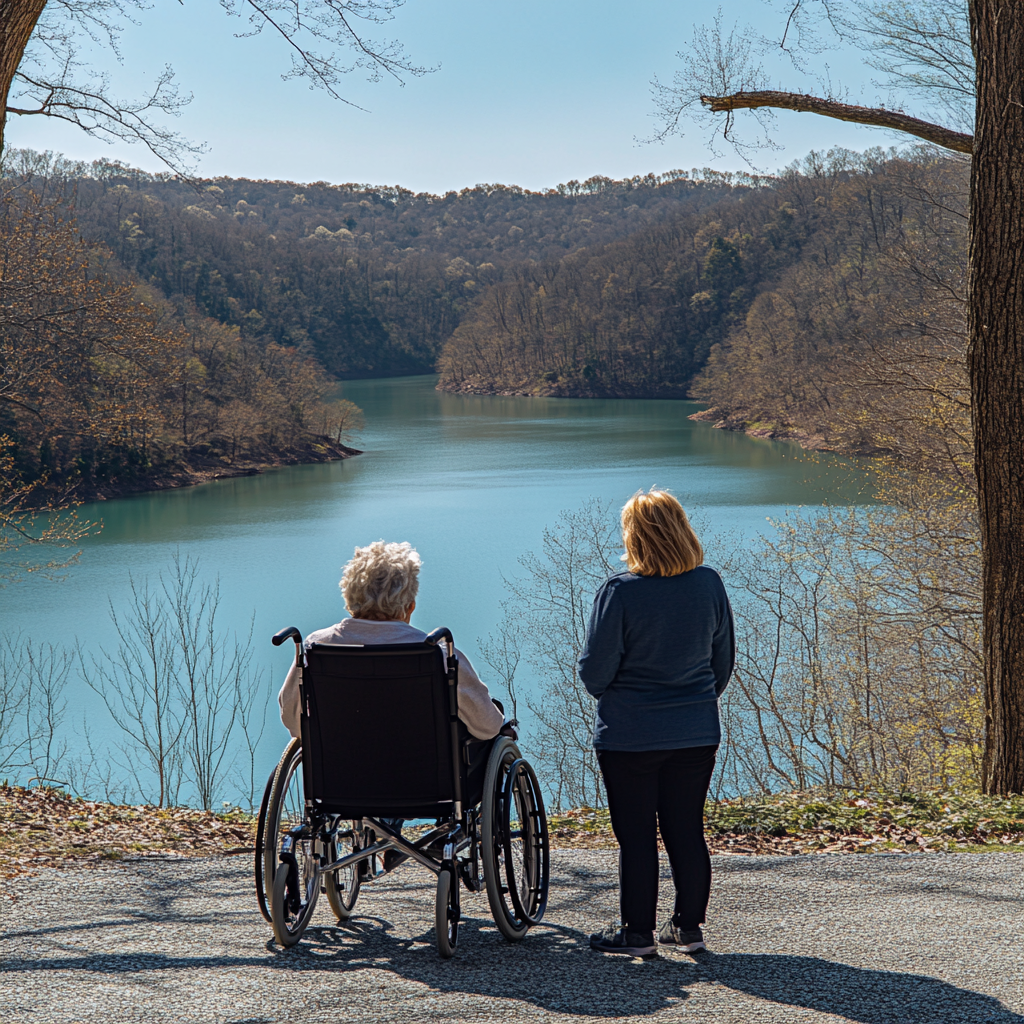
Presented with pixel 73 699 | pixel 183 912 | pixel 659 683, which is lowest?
pixel 73 699

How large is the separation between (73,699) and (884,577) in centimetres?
1085

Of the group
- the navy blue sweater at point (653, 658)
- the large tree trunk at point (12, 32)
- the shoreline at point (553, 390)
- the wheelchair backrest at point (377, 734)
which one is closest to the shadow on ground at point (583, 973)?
the wheelchair backrest at point (377, 734)

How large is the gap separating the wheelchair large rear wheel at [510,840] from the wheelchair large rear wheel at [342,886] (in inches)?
16.0

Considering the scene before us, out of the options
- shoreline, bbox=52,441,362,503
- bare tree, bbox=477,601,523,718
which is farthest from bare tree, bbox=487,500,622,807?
shoreline, bbox=52,441,362,503

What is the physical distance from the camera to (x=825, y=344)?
47.8m

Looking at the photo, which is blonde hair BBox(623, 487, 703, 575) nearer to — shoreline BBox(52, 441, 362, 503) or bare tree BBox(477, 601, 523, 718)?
bare tree BBox(477, 601, 523, 718)

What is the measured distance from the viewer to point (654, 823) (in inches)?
95.6

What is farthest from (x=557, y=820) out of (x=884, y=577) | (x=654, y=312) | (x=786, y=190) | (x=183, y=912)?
(x=786, y=190)

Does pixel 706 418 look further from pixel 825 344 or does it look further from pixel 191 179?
pixel 191 179

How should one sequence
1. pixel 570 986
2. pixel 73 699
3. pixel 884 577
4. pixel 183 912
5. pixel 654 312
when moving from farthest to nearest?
pixel 654 312 < pixel 73 699 < pixel 884 577 < pixel 183 912 < pixel 570 986

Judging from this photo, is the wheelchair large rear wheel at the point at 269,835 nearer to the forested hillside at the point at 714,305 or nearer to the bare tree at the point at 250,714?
the bare tree at the point at 250,714

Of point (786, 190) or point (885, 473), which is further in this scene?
point (786, 190)

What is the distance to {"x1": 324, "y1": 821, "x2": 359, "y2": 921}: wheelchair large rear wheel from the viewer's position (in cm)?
269

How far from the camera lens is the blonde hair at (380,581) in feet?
8.29
